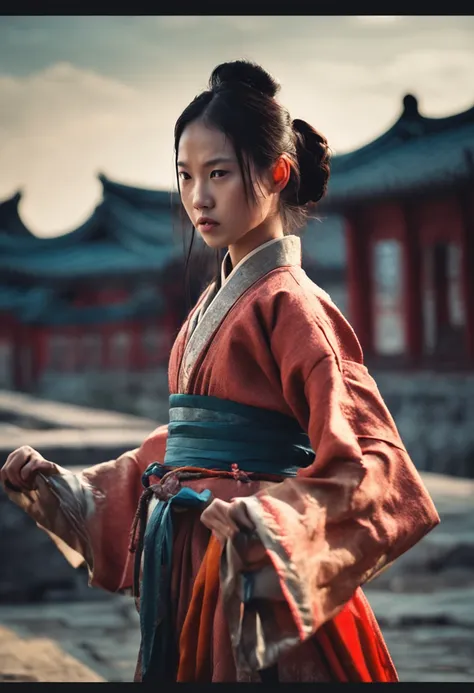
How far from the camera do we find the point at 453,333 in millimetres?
14133

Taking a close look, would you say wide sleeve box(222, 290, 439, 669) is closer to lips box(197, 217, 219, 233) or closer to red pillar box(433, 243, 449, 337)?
lips box(197, 217, 219, 233)

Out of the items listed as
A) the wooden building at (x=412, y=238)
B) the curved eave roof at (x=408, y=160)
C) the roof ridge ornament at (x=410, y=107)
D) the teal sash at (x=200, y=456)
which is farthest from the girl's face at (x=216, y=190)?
the roof ridge ornament at (x=410, y=107)

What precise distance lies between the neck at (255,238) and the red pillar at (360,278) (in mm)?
12977

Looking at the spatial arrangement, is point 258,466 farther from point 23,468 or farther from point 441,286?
point 441,286

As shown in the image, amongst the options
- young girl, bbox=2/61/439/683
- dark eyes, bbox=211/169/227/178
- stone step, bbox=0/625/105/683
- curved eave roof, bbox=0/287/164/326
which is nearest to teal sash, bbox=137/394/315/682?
young girl, bbox=2/61/439/683

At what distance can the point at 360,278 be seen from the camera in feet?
50.0

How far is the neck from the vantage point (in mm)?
2033

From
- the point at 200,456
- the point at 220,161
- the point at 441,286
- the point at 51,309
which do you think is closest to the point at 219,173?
the point at 220,161

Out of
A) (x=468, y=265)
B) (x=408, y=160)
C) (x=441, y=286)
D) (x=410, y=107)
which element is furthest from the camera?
(x=410, y=107)

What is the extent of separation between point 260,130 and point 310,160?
157 millimetres

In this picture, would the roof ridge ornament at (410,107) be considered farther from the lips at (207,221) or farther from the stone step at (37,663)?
the lips at (207,221)

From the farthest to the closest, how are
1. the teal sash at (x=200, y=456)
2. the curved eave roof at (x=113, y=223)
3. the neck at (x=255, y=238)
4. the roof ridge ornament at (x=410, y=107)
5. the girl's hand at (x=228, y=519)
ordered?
the curved eave roof at (x=113, y=223)
the roof ridge ornament at (x=410, y=107)
the neck at (x=255, y=238)
the teal sash at (x=200, y=456)
the girl's hand at (x=228, y=519)

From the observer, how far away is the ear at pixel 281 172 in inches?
78.0

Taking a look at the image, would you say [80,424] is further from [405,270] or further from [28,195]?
[28,195]
